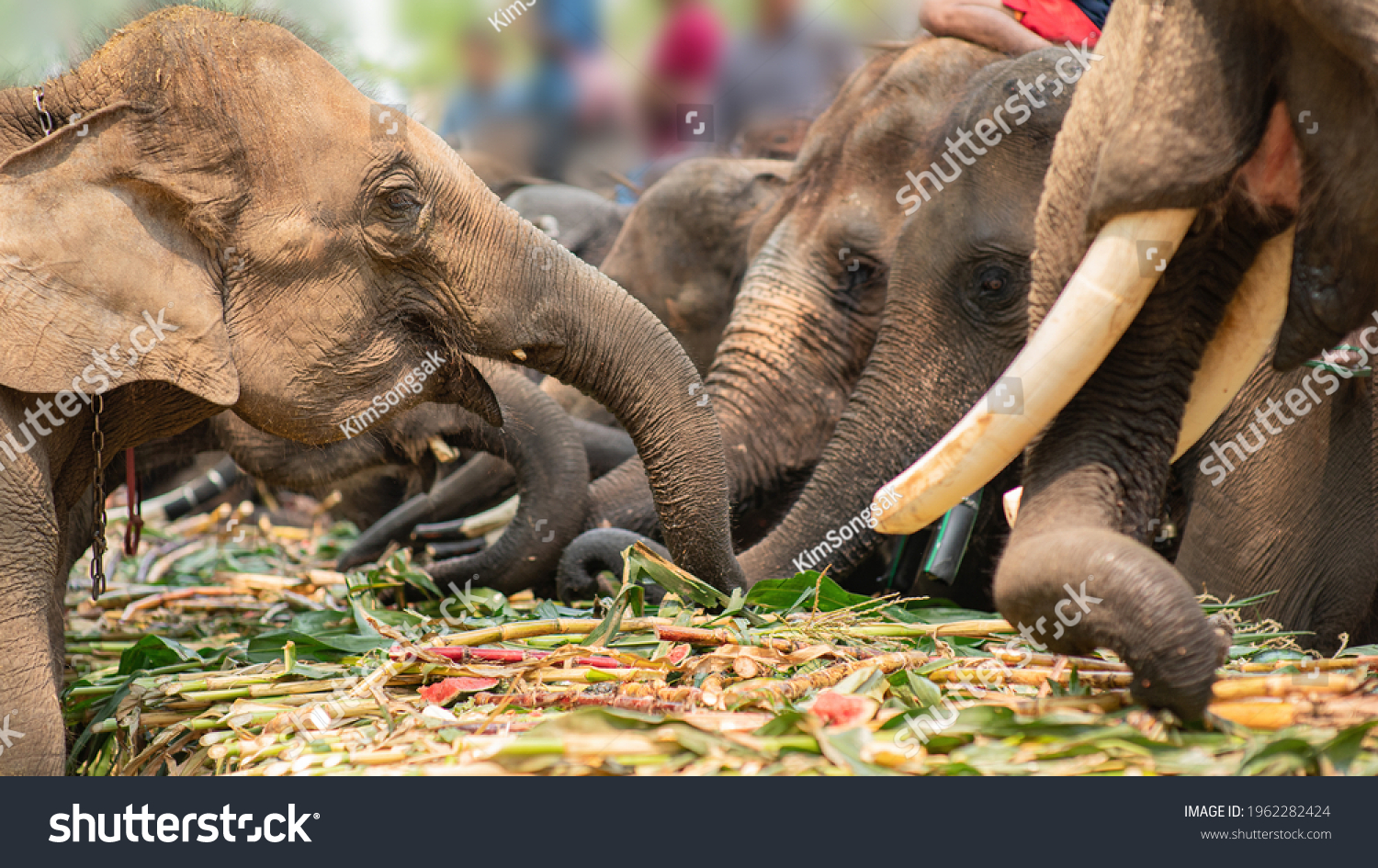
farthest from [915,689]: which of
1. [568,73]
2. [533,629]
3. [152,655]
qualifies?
[568,73]

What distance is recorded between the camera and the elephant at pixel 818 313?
3346mm

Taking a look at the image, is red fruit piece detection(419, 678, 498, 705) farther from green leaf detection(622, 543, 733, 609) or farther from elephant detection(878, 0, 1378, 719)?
elephant detection(878, 0, 1378, 719)

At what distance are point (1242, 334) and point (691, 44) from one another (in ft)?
11.4

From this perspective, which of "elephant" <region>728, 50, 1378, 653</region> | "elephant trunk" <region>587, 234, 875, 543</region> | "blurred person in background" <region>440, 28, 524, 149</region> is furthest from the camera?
"blurred person in background" <region>440, 28, 524, 149</region>

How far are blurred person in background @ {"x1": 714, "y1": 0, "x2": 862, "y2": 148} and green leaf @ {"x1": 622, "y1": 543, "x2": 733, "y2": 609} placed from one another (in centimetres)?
213

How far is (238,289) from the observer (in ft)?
7.25

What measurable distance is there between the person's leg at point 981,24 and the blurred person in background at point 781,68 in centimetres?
69

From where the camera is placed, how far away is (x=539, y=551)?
127 inches

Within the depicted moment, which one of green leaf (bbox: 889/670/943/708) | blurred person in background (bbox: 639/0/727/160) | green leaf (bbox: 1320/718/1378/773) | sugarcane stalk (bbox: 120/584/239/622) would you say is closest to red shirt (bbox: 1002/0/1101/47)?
blurred person in background (bbox: 639/0/727/160)

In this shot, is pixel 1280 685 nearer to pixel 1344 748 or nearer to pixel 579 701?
pixel 1344 748

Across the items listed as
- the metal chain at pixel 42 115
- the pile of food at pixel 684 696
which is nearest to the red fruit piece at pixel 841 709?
the pile of food at pixel 684 696

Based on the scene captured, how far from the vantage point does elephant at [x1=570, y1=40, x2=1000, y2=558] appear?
335 cm
